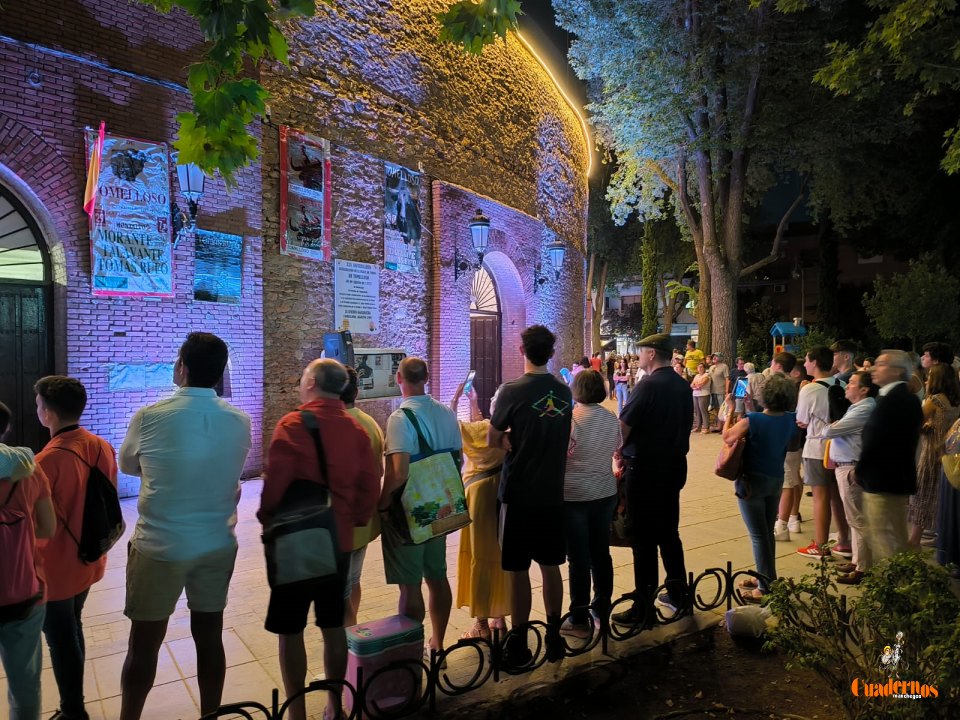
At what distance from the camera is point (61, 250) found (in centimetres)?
753

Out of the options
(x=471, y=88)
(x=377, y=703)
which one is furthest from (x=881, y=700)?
(x=471, y=88)

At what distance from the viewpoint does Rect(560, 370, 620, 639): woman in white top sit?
3.88 metres

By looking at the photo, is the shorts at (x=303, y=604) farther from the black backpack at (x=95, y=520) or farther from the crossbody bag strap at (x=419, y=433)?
the black backpack at (x=95, y=520)

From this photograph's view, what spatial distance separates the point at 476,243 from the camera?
12.6m

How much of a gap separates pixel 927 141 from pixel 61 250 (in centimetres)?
2654

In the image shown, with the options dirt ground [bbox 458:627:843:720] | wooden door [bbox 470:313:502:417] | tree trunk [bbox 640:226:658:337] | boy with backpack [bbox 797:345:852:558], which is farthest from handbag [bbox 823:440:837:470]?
tree trunk [bbox 640:226:658:337]

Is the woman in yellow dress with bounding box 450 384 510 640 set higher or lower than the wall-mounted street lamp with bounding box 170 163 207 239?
lower

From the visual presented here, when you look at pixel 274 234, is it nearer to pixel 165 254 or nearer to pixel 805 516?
pixel 165 254

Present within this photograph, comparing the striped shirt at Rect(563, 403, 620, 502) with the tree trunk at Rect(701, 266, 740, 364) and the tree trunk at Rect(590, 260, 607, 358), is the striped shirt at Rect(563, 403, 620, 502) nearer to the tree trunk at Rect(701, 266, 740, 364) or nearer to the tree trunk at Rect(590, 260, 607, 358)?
the tree trunk at Rect(701, 266, 740, 364)

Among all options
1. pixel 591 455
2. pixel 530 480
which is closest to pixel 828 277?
pixel 591 455

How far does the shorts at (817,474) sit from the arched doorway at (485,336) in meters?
10.4

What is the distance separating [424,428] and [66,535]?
5.91 ft

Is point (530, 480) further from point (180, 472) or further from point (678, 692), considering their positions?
point (180, 472)

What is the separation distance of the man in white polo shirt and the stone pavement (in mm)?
693
